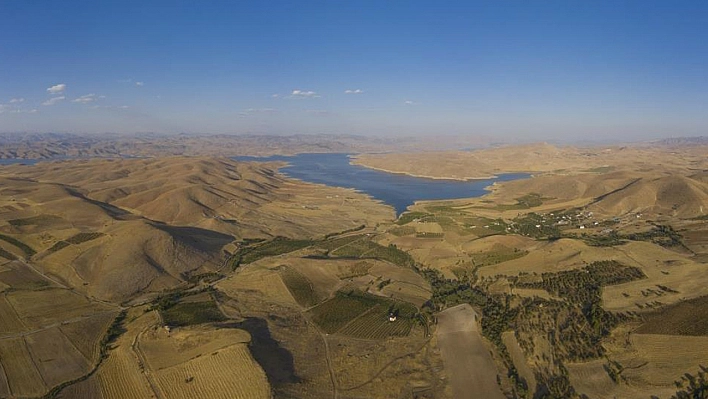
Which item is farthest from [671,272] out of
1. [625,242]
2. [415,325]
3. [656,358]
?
[415,325]

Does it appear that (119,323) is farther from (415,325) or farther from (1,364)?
(415,325)

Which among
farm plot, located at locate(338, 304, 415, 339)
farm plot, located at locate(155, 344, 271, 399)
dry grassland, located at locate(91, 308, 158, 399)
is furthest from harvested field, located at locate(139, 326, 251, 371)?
farm plot, located at locate(338, 304, 415, 339)

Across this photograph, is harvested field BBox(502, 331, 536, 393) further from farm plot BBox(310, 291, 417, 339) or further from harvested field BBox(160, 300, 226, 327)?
harvested field BBox(160, 300, 226, 327)

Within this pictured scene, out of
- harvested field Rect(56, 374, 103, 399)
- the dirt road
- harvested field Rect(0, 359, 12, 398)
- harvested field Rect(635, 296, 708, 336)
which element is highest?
harvested field Rect(635, 296, 708, 336)

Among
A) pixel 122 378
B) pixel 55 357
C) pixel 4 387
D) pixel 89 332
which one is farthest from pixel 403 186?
pixel 4 387

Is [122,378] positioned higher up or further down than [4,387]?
higher up

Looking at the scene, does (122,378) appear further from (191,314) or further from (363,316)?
(363,316)
